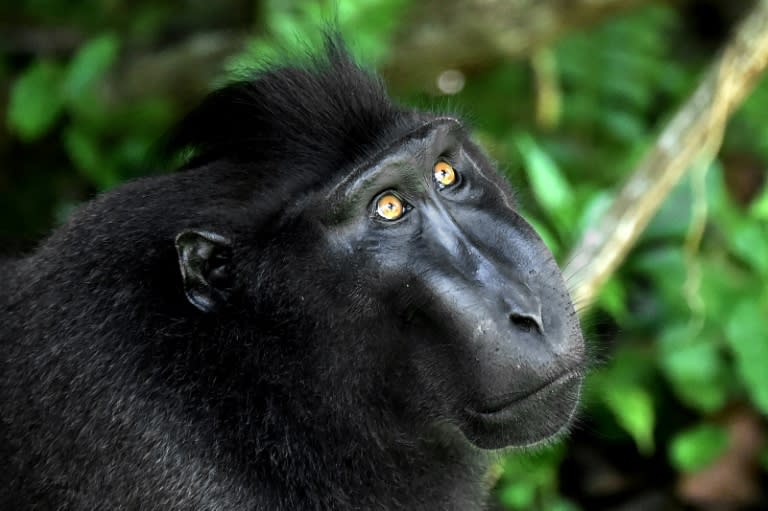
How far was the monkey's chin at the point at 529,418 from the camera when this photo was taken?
8.82ft

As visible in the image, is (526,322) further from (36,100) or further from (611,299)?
(36,100)

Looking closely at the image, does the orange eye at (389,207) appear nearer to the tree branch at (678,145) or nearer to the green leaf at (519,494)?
the tree branch at (678,145)

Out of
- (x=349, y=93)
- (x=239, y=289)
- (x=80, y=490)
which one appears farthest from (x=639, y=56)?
(x=80, y=490)

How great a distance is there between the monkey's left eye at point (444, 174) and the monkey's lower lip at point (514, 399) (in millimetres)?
610

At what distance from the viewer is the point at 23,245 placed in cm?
376

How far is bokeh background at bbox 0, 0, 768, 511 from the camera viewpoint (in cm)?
462

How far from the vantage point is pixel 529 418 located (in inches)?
107

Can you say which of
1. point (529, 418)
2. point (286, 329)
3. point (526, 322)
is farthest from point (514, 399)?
point (286, 329)

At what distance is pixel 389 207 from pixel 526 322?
0.47 meters

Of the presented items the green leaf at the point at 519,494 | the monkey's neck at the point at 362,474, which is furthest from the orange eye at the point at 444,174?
the green leaf at the point at 519,494

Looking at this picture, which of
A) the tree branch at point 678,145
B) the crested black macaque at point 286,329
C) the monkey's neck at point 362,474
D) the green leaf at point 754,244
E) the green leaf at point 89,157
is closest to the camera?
the crested black macaque at point 286,329

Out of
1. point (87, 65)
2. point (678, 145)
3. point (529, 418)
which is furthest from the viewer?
point (87, 65)

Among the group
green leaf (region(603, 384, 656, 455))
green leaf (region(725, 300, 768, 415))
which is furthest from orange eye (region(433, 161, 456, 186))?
green leaf (region(725, 300, 768, 415))

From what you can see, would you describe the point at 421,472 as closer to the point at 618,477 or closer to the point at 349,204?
the point at 349,204
